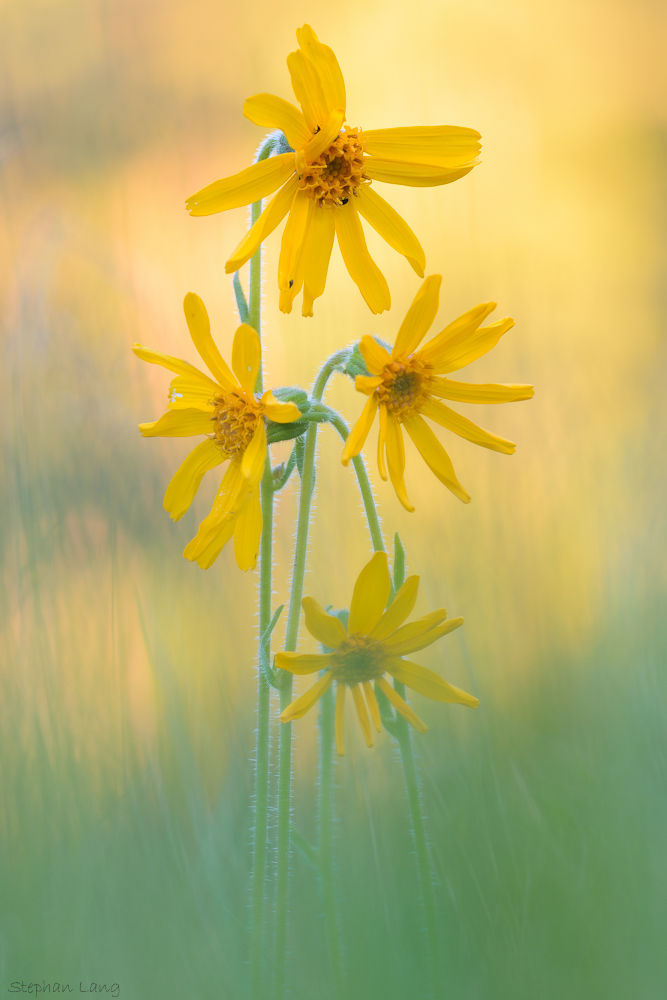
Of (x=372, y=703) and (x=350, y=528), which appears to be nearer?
(x=372, y=703)

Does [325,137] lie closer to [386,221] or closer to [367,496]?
[386,221]

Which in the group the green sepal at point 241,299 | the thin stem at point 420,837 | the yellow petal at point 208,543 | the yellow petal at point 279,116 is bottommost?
the thin stem at point 420,837

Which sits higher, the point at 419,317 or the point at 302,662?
the point at 419,317

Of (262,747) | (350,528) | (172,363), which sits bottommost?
(262,747)

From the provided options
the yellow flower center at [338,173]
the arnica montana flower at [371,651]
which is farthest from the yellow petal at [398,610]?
the yellow flower center at [338,173]

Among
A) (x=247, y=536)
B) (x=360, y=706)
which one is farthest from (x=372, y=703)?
(x=247, y=536)

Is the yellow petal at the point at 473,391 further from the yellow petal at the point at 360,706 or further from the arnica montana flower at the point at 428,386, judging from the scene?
the yellow petal at the point at 360,706

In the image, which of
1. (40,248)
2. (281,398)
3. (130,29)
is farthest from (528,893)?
(130,29)
